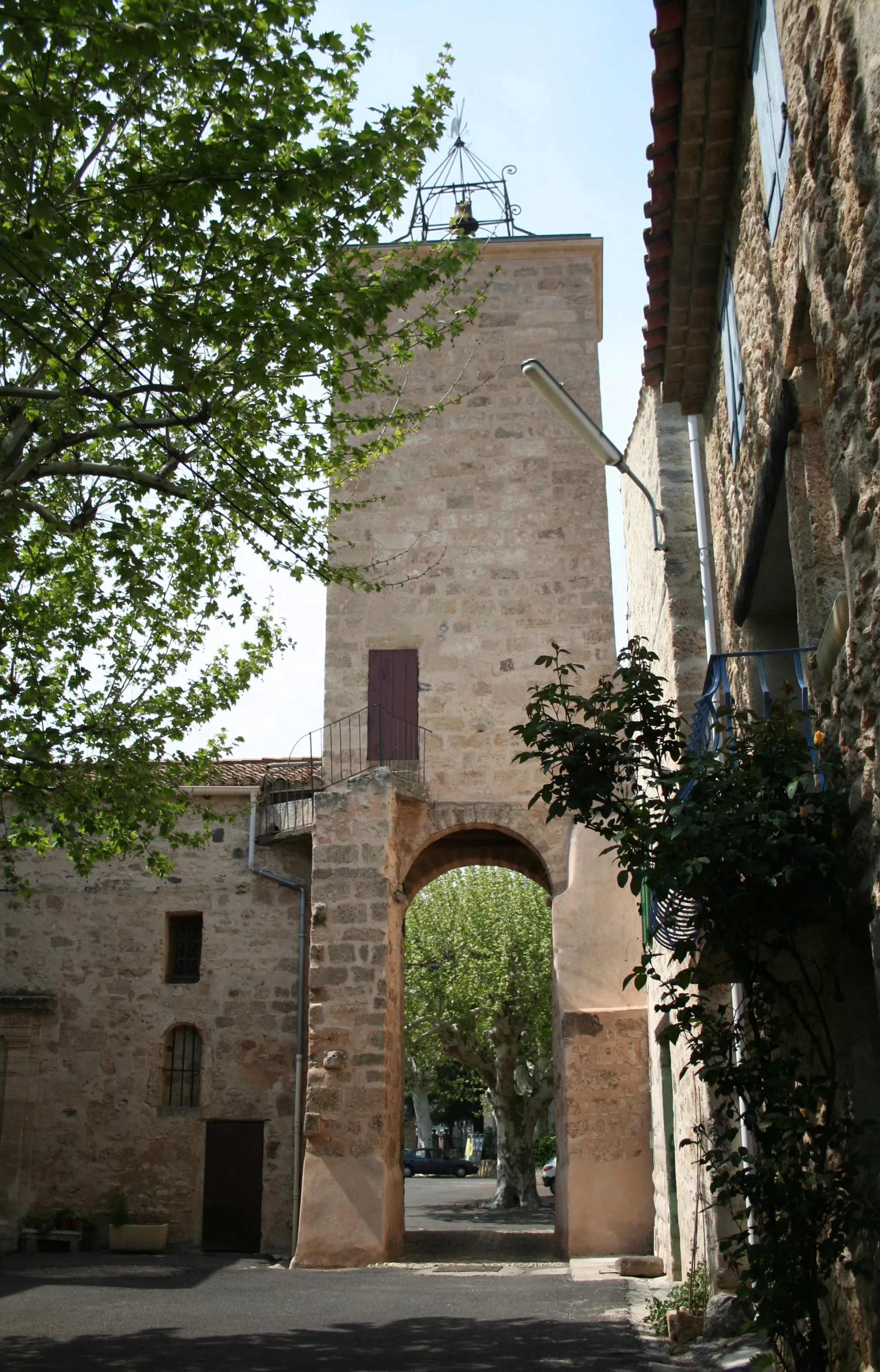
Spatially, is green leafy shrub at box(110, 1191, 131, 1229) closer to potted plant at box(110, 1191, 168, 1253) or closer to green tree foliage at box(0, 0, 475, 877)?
potted plant at box(110, 1191, 168, 1253)

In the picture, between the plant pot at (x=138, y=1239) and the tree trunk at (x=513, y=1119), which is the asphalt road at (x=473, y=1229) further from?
the plant pot at (x=138, y=1239)

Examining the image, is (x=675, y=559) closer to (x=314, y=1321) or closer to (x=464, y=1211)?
(x=314, y=1321)

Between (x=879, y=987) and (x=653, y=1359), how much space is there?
3917 millimetres

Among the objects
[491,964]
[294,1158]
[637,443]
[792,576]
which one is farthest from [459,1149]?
[792,576]

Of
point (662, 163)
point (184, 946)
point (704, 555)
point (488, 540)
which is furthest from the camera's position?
point (184, 946)

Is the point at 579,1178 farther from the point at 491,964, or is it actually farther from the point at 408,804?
the point at 491,964

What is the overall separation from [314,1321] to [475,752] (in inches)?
281

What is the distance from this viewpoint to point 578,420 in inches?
325

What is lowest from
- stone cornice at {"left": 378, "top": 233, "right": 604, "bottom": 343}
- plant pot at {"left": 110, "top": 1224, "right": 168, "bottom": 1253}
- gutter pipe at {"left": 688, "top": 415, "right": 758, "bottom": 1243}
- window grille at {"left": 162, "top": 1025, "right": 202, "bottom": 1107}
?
plant pot at {"left": 110, "top": 1224, "right": 168, "bottom": 1253}

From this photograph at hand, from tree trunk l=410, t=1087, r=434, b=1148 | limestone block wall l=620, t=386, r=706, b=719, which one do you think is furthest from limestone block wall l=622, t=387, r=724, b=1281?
tree trunk l=410, t=1087, r=434, b=1148

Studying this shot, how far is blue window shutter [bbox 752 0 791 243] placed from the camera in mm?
5055

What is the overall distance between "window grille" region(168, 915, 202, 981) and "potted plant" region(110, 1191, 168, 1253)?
2834mm

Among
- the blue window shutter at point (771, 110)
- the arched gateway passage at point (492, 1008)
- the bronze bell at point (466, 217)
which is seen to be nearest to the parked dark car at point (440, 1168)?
the arched gateway passage at point (492, 1008)

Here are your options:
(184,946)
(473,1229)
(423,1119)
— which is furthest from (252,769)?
(423,1119)
